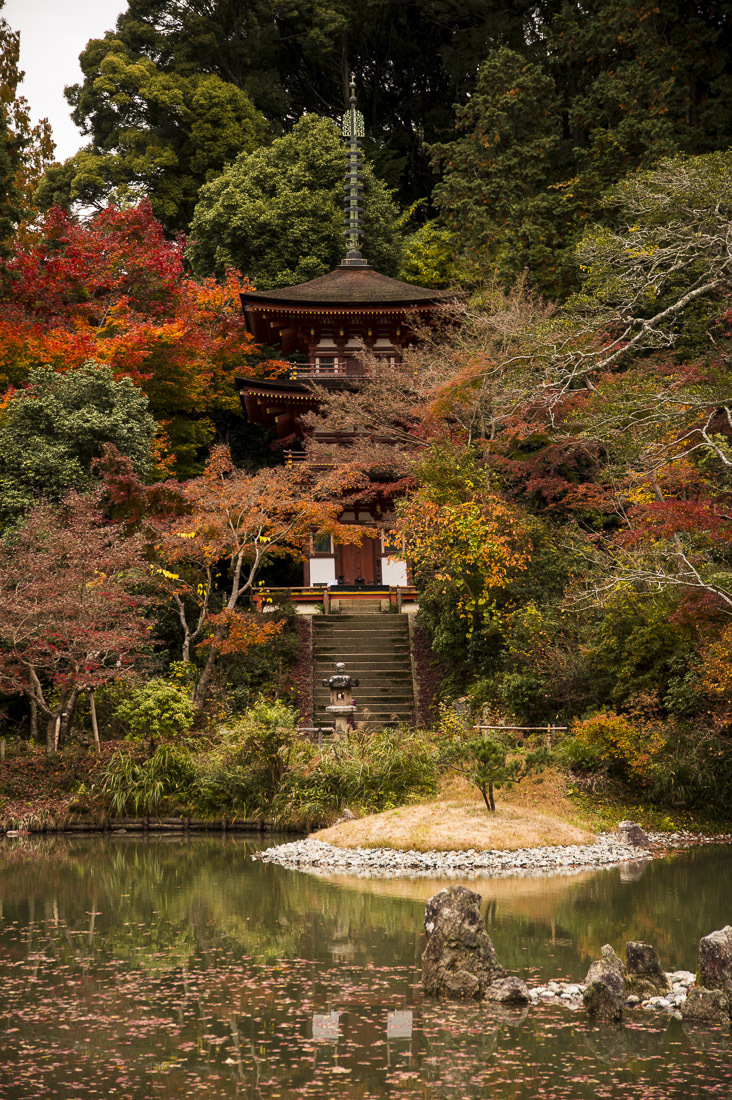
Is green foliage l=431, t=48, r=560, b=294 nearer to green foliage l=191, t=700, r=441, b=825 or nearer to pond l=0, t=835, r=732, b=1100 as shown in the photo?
green foliage l=191, t=700, r=441, b=825

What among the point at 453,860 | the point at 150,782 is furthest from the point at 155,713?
the point at 453,860

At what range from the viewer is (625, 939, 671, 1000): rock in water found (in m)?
7.66

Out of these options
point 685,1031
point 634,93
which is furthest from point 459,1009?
point 634,93

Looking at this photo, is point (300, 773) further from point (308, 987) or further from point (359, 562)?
point (359, 562)

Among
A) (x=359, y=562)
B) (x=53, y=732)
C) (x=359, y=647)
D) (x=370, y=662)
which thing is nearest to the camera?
(x=53, y=732)

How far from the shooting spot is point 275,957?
30.1ft

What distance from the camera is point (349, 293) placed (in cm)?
2675

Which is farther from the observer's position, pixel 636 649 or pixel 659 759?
pixel 636 649

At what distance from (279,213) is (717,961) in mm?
26342

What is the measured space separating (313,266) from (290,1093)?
26.6m

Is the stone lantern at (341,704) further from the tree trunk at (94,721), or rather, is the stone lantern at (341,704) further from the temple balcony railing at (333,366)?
the temple balcony railing at (333,366)

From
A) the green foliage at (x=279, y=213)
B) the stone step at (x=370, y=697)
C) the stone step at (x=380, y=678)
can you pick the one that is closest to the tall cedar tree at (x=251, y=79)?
the green foliage at (x=279, y=213)

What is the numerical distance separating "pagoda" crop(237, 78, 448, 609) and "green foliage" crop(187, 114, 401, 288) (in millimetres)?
2862

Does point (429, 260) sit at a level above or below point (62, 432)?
above
